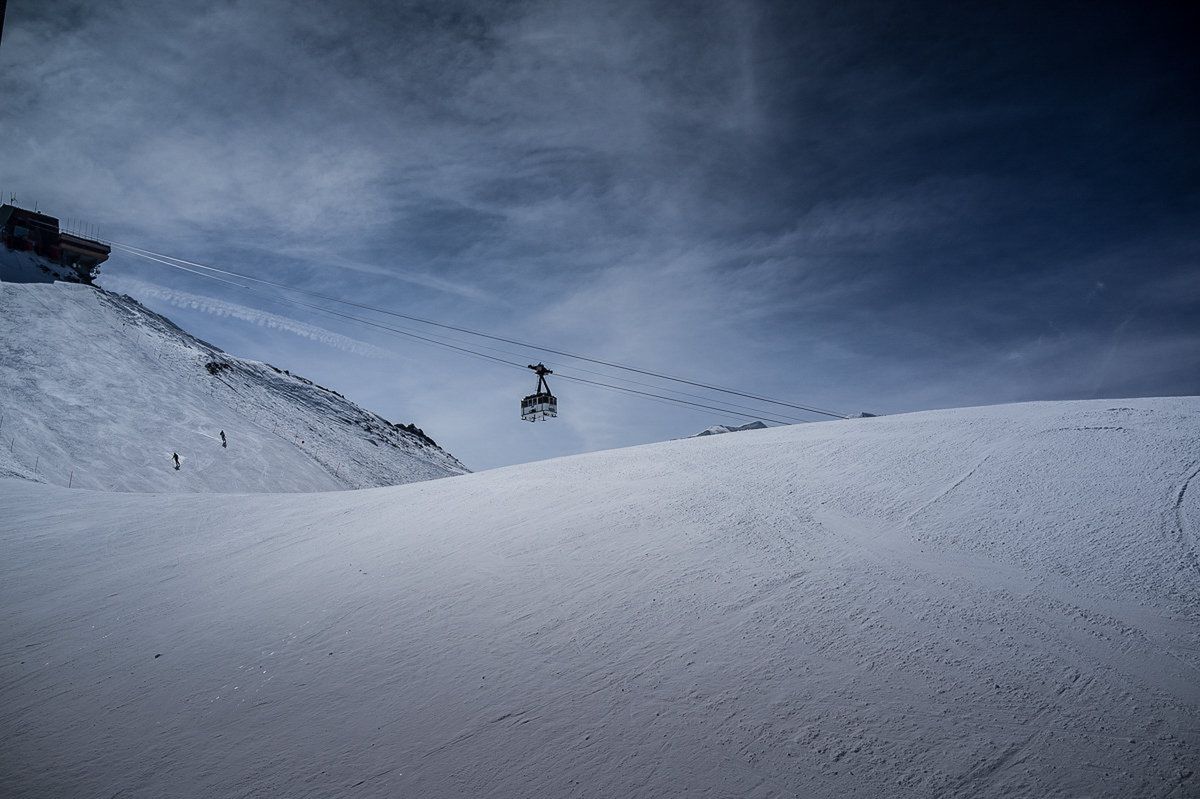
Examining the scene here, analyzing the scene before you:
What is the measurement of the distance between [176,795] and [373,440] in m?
59.7

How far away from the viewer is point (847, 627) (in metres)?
5.98

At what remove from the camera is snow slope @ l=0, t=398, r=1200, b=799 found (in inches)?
175

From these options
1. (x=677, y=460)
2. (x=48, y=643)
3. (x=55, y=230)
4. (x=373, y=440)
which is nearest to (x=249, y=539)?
(x=48, y=643)

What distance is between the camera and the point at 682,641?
602 cm

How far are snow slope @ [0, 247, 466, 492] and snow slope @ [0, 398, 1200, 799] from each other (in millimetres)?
21156

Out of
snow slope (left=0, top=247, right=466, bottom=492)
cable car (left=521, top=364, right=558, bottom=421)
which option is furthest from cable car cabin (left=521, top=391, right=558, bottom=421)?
snow slope (left=0, top=247, right=466, bottom=492)

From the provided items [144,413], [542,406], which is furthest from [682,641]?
[144,413]

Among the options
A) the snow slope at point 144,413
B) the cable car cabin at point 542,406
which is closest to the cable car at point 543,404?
the cable car cabin at point 542,406

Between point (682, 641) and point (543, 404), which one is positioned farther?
point (543, 404)

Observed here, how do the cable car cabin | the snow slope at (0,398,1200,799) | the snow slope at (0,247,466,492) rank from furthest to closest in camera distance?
the cable car cabin → the snow slope at (0,247,466,492) → the snow slope at (0,398,1200,799)

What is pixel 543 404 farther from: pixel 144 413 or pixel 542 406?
pixel 144 413

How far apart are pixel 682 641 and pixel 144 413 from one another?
4141cm

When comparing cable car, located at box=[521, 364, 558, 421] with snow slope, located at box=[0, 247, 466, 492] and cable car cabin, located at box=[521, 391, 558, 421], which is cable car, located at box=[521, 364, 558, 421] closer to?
cable car cabin, located at box=[521, 391, 558, 421]

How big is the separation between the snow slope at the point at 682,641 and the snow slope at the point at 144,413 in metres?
21.2
